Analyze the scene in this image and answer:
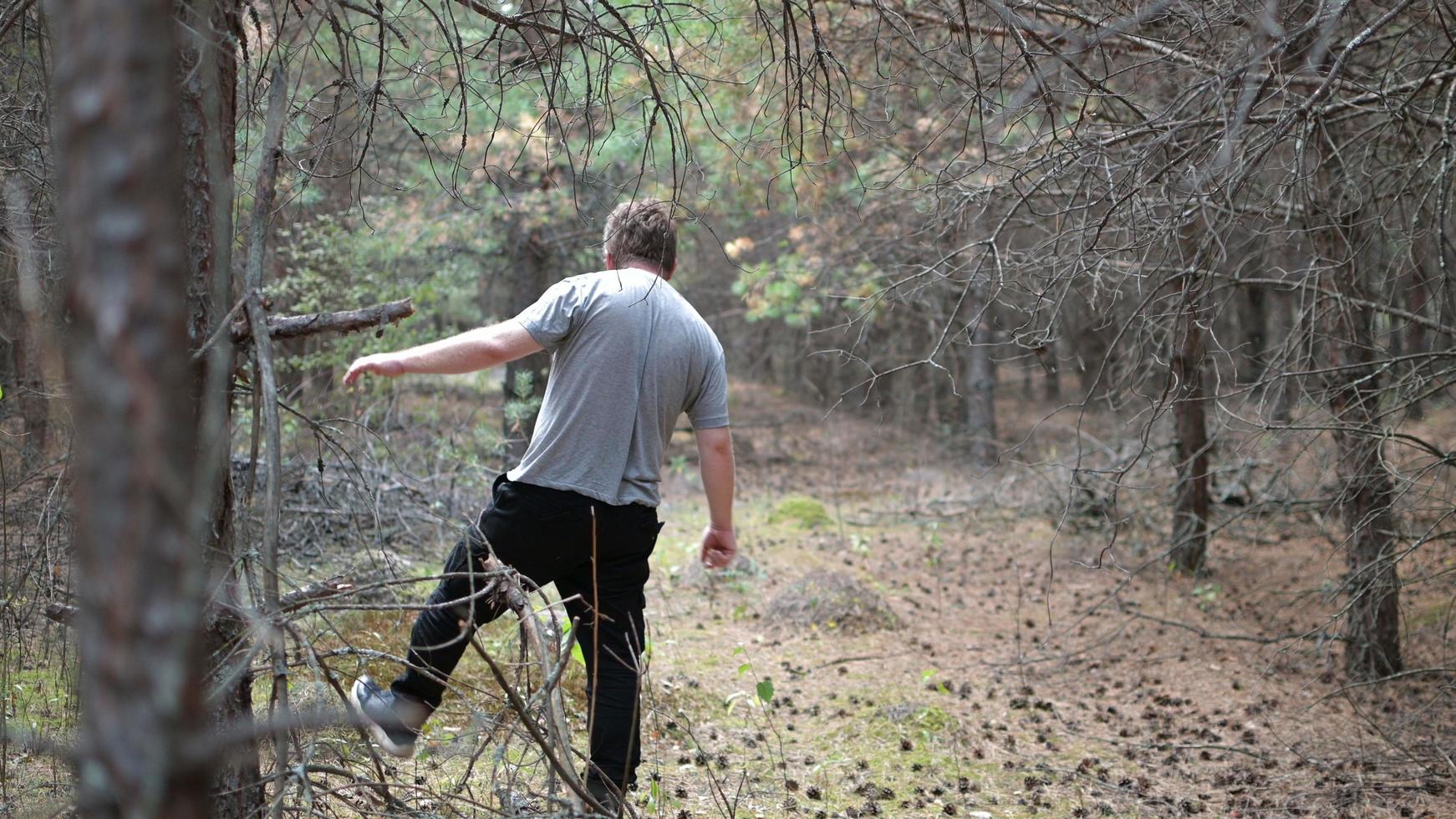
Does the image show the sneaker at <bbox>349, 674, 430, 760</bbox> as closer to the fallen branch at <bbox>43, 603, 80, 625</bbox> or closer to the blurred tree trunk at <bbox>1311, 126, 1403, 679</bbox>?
the fallen branch at <bbox>43, 603, 80, 625</bbox>

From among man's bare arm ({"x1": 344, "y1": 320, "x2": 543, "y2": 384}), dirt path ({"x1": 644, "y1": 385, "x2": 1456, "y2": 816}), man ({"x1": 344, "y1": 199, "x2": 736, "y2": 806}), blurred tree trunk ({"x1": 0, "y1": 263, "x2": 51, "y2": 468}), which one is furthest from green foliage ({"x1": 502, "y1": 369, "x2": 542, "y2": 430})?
man's bare arm ({"x1": 344, "y1": 320, "x2": 543, "y2": 384})

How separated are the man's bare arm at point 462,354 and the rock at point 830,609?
4171mm

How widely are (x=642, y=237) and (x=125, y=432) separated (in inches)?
103

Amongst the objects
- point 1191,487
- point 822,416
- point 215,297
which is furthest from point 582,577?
point 1191,487

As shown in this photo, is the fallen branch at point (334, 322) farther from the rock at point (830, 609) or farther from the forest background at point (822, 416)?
the rock at point (830, 609)

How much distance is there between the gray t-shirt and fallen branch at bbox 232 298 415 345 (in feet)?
2.93

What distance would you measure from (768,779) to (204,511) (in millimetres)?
2756

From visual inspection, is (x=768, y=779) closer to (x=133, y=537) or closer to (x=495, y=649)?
(x=495, y=649)

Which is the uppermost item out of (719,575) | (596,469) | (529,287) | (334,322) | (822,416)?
(529,287)

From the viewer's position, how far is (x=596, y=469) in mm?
3309

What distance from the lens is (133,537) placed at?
1009mm

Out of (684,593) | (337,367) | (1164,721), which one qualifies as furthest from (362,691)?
(337,367)

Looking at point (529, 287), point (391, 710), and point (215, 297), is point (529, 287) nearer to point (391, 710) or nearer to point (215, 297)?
point (391, 710)

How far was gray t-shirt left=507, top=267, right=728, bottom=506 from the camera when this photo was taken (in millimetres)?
3307
